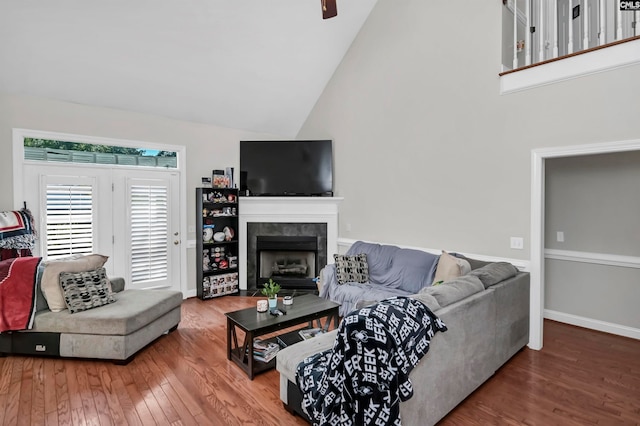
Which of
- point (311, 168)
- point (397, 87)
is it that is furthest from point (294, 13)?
point (311, 168)

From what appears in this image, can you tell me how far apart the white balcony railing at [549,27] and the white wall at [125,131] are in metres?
3.91

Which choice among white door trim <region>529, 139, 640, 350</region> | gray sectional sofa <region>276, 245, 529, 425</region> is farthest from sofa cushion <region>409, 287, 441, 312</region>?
white door trim <region>529, 139, 640, 350</region>

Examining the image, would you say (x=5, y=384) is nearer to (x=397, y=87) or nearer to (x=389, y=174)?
(x=389, y=174)

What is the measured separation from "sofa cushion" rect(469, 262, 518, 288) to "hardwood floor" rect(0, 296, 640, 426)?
0.81 m

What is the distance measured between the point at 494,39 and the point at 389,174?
1.98 m

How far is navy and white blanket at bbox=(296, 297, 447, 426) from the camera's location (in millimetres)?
1762

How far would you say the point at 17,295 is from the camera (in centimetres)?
321

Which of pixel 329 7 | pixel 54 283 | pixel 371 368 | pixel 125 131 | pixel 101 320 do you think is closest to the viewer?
pixel 371 368

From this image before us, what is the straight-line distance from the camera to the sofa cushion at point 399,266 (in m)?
4.05

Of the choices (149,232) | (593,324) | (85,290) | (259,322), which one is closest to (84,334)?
(85,290)

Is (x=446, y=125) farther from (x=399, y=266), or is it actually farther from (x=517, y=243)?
(x=399, y=266)

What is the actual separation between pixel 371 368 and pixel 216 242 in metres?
4.11

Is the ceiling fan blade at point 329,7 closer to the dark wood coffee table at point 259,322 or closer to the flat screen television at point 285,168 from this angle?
the dark wood coffee table at point 259,322

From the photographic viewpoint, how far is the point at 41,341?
3.22 m
